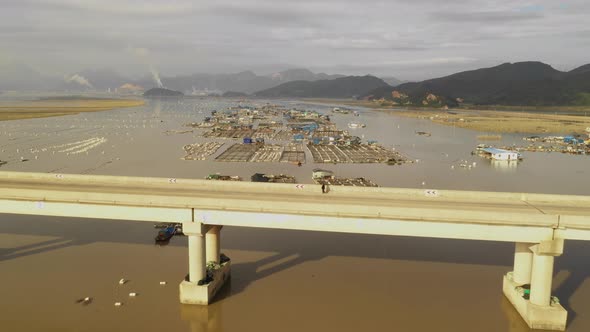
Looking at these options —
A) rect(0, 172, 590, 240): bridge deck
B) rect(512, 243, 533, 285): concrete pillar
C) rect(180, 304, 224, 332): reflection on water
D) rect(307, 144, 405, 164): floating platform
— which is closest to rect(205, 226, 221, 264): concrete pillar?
rect(0, 172, 590, 240): bridge deck

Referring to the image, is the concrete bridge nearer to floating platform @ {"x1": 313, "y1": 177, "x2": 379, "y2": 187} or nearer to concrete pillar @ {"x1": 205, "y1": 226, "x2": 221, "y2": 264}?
concrete pillar @ {"x1": 205, "y1": 226, "x2": 221, "y2": 264}

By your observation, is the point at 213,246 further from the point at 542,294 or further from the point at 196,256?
the point at 542,294

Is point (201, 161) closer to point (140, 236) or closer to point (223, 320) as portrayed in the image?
point (140, 236)

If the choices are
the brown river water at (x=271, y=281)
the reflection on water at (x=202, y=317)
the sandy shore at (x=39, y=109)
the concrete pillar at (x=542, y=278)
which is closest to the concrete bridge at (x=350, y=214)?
the concrete pillar at (x=542, y=278)

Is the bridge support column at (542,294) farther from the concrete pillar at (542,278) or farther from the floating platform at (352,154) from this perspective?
the floating platform at (352,154)

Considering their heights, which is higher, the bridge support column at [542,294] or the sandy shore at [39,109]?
the sandy shore at [39,109]
